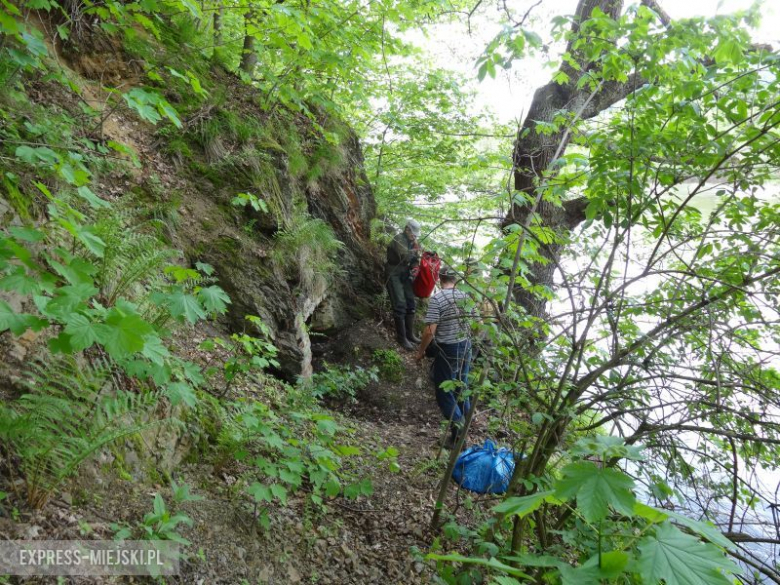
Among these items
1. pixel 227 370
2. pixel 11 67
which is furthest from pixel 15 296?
pixel 11 67

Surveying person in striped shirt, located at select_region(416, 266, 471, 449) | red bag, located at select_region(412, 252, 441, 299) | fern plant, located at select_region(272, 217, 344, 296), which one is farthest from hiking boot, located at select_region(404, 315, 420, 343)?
person in striped shirt, located at select_region(416, 266, 471, 449)

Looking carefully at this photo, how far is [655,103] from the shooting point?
9.33 feet

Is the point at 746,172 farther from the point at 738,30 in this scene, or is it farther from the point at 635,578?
the point at 635,578

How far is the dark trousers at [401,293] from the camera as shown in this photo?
7.83 metres

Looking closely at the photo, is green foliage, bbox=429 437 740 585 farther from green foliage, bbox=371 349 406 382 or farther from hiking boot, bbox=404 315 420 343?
hiking boot, bbox=404 315 420 343

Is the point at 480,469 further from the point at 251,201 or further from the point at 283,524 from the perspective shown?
the point at 251,201

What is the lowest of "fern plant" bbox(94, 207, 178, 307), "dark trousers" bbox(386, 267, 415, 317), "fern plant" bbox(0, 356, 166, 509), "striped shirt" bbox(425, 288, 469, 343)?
"fern plant" bbox(0, 356, 166, 509)

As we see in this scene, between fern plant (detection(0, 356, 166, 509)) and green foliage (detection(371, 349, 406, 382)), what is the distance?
14.8ft

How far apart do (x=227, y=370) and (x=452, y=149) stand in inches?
263

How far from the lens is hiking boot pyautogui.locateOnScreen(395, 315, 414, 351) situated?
7.72 meters

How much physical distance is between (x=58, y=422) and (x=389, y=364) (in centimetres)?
505

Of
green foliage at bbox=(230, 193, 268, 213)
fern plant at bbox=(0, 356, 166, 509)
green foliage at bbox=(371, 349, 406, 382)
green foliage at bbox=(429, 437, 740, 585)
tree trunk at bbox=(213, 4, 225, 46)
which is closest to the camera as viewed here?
green foliage at bbox=(429, 437, 740, 585)

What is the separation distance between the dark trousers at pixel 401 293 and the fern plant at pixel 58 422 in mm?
5267

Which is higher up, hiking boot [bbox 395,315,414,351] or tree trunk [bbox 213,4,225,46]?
tree trunk [bbox 213,4,225,46]
